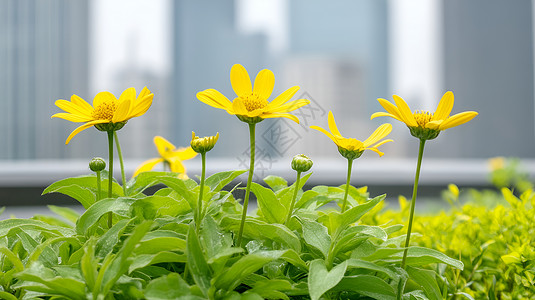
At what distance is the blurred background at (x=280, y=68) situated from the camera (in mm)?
3143

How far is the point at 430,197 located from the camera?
2688mm

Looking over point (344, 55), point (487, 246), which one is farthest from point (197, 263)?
point (344, 55)

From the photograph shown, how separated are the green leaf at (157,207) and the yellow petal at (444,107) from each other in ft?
0.75

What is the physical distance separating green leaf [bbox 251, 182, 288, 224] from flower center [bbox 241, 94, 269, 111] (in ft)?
0.23

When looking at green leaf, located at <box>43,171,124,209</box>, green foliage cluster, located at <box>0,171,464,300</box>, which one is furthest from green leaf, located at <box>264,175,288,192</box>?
green leaf, located at <box>43,171,124,209</box>

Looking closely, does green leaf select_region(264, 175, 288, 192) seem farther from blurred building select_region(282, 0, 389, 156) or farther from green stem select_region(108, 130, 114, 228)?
blurred building select_region(282, 0, 389, 156)

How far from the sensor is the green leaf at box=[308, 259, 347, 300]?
324mm

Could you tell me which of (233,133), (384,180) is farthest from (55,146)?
(384,180)

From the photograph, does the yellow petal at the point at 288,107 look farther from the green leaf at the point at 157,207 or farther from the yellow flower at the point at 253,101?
the green leaf at the point at 157,207

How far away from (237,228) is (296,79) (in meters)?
3.02

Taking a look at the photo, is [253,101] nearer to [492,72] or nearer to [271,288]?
[271,288]

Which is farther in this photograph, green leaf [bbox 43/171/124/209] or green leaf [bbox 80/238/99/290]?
green leaf [bbox 43/171/124/209]

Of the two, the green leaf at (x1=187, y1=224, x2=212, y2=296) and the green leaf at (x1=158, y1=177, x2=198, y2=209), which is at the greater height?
the green leaf at (x1=158, y1=177, x2=198, y2=209)

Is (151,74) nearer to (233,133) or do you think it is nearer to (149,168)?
(233,133)
